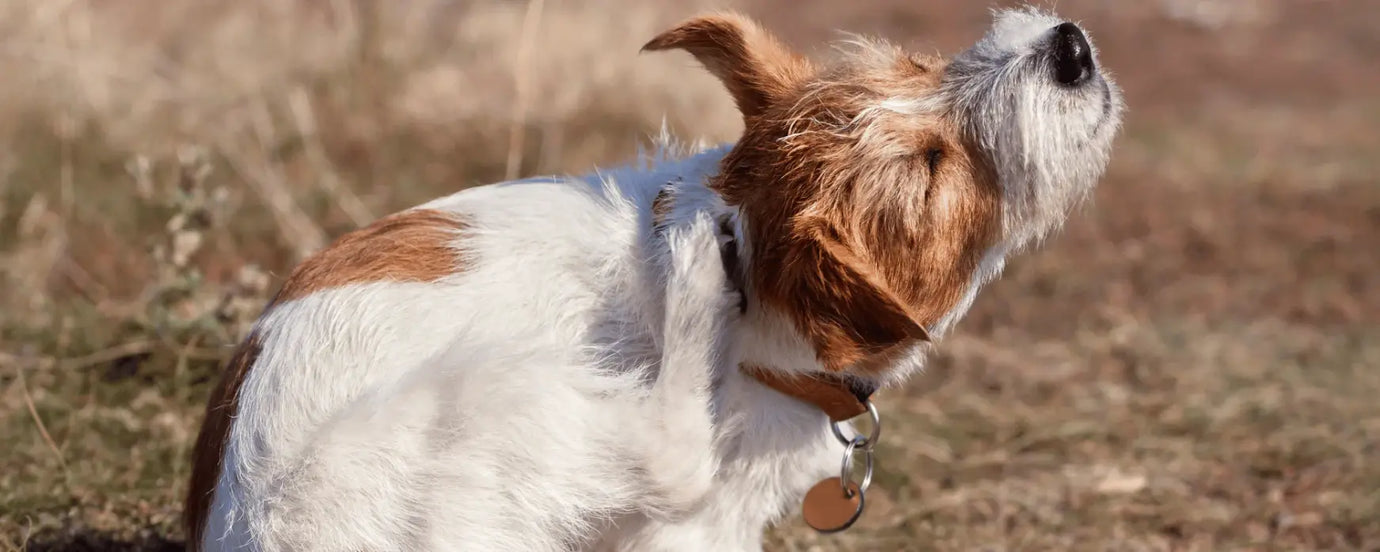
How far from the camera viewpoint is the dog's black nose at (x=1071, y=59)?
8.57ft

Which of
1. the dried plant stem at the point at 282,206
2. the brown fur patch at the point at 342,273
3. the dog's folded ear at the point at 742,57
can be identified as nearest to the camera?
the brown fur patch at the point at 342,273

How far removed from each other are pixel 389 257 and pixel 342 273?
0.10 m

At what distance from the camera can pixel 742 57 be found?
2777 millimetres

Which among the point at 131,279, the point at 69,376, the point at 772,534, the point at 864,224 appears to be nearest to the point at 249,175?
the point at 131,279

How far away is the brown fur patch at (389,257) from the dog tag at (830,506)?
98 centimetres

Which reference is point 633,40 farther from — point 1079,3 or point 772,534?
point 1079,3

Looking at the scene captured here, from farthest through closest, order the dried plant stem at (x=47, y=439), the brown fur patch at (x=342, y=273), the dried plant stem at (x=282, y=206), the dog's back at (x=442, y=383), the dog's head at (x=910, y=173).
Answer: the dried plant stem at (x=282, y=206) → the dried plant stem at (x=47, y=439) → the brown fur patch at (x=342, y=273) → the dog's head at (x=910, y=173) → the dog's back at (x=442, y=383)

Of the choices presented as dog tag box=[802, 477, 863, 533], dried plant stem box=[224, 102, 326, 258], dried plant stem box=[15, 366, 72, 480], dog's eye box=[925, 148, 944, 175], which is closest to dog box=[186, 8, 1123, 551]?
dog's eye box=[925, 148, 944, 175]

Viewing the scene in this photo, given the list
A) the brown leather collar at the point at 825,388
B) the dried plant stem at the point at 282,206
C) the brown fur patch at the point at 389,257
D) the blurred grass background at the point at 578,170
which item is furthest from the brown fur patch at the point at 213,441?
the dried plant stem at the point at 282,206

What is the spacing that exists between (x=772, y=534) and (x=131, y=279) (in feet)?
9.37

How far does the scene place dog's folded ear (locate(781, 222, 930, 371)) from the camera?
2334 mm

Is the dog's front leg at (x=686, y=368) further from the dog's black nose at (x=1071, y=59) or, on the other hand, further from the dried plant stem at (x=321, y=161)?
the dried plant stem at (x=321, y=161)

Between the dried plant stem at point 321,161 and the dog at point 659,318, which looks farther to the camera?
the dried plant stem at point 321,161

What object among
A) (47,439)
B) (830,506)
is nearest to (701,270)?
(830,506)
